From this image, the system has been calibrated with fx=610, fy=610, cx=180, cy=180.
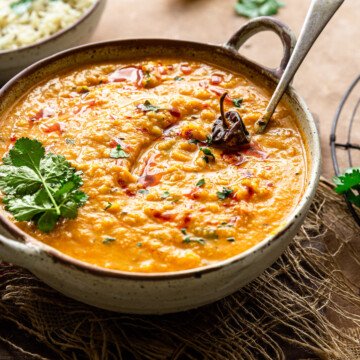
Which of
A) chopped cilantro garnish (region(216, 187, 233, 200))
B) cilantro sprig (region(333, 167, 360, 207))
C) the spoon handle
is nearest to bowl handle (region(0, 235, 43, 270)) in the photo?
chopped cilantro garnish (region(216, 187, 233, 200))

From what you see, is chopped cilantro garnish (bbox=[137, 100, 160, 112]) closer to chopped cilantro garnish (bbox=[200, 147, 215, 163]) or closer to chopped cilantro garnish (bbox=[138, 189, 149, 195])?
chopped cilantro garnish (bbox=[200, 147, 215, 163])

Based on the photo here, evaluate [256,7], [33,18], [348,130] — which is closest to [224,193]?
[348,130]

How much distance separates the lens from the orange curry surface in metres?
2.57

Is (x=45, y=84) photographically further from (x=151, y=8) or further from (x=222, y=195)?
(x=151, y=8)

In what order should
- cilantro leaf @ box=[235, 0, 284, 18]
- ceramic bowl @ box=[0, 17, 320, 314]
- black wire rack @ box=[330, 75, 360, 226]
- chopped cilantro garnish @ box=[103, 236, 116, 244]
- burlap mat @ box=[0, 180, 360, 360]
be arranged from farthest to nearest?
cilantro leaf @ box=[235, 0, 284, 18] → black wire rack @ box=[330, 75, 360, 226] → burlap mat @ box=[0, 180, 360, 360] → chopped cilantro garnish @ box=[103, 236, 116, 244] → ceramic bowl @ box=[0, 17, 320, 314]

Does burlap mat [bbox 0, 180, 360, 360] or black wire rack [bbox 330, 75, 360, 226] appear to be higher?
black wire rack [bbox 330, 75, 360, 226]

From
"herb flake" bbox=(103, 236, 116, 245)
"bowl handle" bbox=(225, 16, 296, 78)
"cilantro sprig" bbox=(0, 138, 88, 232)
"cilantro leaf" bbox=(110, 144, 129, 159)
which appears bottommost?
"herb flake" bbox=(103, 236, 116, 245)

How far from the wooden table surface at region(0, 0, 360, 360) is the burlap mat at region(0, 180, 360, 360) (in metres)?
1.80

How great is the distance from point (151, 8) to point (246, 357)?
355 cm

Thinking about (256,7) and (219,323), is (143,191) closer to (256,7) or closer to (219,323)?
(219,323)

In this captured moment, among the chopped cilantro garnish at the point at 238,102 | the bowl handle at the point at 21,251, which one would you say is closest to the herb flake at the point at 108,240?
the bowl handle at the point at 21,251

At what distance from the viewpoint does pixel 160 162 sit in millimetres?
2934

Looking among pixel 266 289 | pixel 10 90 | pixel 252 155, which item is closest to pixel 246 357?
pixel 266 289

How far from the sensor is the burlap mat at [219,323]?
273cm
